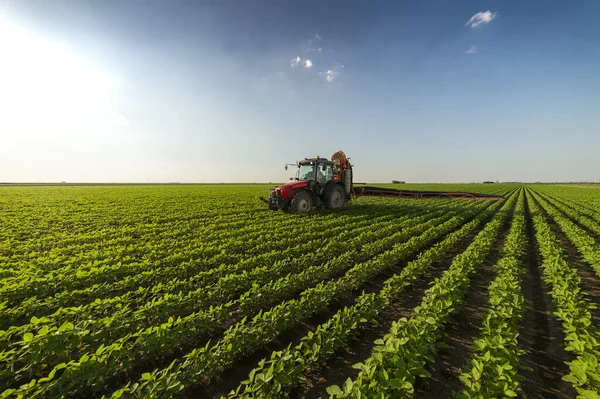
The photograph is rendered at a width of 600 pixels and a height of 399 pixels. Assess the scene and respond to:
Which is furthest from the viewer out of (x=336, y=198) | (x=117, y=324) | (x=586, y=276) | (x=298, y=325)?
(x=336, y=198)

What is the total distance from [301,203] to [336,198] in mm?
2579

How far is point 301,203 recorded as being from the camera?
1359 cm

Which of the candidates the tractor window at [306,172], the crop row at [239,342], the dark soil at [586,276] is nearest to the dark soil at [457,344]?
the dark soil at [586,276]

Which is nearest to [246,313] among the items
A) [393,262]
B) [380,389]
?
[380,389]

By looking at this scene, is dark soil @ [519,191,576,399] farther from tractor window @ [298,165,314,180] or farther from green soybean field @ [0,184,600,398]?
tractor window @ [298,165,314,180]

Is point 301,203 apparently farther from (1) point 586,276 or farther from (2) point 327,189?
(1) point 586,276

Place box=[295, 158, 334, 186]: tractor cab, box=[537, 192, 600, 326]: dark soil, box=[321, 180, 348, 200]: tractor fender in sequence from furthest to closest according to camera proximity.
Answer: box=[321, 180, 348, 200]: tractor fender < box=[295, 158, 334, 186]: tractor cab < box=[537, 192, 600, 326]: dark soil

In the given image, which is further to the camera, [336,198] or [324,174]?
[336,198]

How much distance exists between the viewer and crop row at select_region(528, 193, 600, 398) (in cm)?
253

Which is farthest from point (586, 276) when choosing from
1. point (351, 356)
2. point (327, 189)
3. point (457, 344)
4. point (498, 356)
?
point (327, 189)

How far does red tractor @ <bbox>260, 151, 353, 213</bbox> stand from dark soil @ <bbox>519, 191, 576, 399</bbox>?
951 cm

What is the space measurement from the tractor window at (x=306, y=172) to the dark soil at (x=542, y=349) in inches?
393

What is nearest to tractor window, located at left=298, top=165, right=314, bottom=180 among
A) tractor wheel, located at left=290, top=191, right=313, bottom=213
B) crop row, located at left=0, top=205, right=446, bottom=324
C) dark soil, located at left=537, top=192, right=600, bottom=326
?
tractor wheel, located at left=290, top=191, right=313, bottom=213

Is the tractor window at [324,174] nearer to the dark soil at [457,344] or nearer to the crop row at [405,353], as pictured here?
the dark soil at [457,344]
